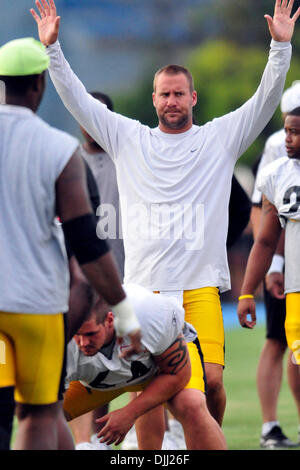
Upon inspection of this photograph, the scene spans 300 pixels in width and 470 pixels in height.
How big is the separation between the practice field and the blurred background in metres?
19.3

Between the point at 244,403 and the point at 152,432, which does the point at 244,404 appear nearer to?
the point at 244,403

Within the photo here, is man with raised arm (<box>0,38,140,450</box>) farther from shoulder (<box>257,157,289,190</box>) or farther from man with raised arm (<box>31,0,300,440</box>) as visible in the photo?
shoulder (<box>257,157,289,190</box>)

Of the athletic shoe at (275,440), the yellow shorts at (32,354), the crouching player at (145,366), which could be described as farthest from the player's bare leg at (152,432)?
the yellow shorts at (32,354)

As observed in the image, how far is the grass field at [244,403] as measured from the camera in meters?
8.02

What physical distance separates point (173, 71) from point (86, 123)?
571 millimetres

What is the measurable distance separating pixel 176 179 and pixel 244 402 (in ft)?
13.8

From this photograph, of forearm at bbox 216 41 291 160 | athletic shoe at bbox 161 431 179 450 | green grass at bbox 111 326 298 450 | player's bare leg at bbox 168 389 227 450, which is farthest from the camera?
green grass at bbox 111 326 298 450

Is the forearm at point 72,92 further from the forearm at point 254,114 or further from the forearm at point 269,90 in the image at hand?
the forearm at point 269,90

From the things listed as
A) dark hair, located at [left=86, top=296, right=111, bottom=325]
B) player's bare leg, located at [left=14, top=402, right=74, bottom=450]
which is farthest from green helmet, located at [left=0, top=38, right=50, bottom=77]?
player's bare leg, located at [left=14, top=402, right=74, bottom=450]

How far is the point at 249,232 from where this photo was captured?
24.3m

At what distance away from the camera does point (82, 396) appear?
579cm

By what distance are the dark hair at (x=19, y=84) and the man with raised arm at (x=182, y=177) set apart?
1717mm

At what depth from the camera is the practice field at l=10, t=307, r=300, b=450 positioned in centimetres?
803

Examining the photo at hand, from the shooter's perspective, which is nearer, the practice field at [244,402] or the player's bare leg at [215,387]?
the player's bare leg at [215,387]
